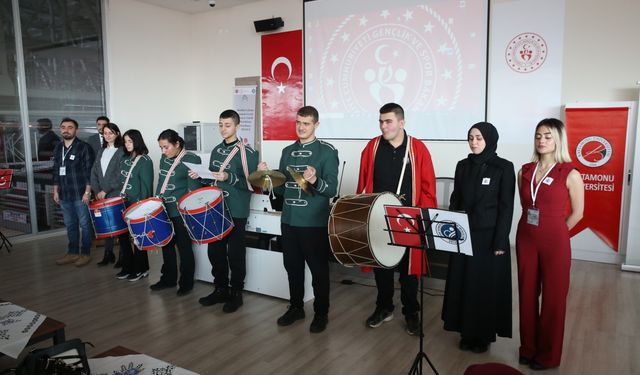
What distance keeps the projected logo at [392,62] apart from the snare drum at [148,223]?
3789mm

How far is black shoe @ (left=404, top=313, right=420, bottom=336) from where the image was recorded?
348cm

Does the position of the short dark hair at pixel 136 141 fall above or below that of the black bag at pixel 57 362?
above

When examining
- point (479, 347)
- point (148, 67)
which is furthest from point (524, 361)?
point (148, 67)

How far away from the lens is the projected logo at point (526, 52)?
5590 mm

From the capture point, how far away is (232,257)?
407 centimetres

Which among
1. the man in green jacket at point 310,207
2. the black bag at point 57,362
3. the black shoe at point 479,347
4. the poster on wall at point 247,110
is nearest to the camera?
the black bag at point 57,362

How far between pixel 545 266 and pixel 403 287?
3.40 ft

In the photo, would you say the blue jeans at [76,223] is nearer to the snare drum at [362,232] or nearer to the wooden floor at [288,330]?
the wooden floor at [288,330]

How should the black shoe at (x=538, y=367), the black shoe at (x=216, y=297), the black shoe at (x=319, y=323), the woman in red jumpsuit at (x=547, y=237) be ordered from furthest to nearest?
the black shoe at (x=216, y=297)
the black shoe at (x=319, y=323)
the black shoe at (x=538, y=367)
the woman in red jumpsuit at (x=547, y=237)

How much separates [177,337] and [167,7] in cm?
652

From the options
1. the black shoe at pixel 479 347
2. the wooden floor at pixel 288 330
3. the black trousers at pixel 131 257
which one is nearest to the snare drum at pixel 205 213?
the wooden floor at pixel 288 330

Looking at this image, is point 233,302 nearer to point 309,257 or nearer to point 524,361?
point 309,257

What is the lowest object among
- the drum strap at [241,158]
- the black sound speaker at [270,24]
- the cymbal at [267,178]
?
the cymbal at [267,178]

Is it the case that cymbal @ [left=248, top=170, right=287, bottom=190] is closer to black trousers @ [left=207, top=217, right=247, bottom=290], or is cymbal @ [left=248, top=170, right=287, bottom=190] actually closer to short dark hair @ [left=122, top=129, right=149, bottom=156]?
black trousers @ [left=207, top=217, right=247, bottom=290]
